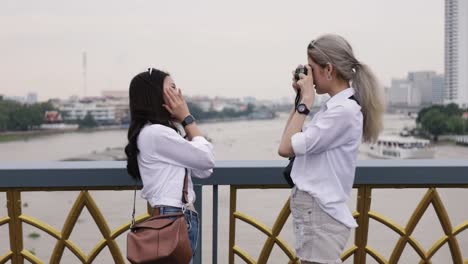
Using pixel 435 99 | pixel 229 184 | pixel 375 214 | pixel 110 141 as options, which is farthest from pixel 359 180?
pixel 435 99

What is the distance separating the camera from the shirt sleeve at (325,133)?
1815 millimetres

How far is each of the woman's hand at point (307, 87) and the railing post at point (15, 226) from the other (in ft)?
4.32

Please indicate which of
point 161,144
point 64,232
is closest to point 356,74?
point 161,144

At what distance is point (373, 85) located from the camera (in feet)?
6.41

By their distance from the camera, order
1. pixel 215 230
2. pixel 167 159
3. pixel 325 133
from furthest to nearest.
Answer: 1. pixel 215 230
2. pixel 167 159
3. pixel 325 133

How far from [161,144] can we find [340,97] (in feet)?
1.90

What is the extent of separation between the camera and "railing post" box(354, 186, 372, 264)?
259cm

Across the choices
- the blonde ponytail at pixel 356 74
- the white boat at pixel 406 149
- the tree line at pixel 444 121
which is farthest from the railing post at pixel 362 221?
the tree line at pixel 444 121

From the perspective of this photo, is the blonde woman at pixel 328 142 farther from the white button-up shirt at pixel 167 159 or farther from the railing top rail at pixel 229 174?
the railing top rail at pixel 229 174

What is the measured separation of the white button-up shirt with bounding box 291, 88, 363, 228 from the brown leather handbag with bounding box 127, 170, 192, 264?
40 cm

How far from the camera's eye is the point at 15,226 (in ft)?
8.30

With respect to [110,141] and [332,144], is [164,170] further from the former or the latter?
[110,141]

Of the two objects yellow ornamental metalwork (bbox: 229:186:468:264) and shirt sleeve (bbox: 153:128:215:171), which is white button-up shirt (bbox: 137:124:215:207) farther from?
yellow ornamental metalwork (bbox: 229:186:468:264)

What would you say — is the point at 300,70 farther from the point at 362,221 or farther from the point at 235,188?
the point at 362,221
